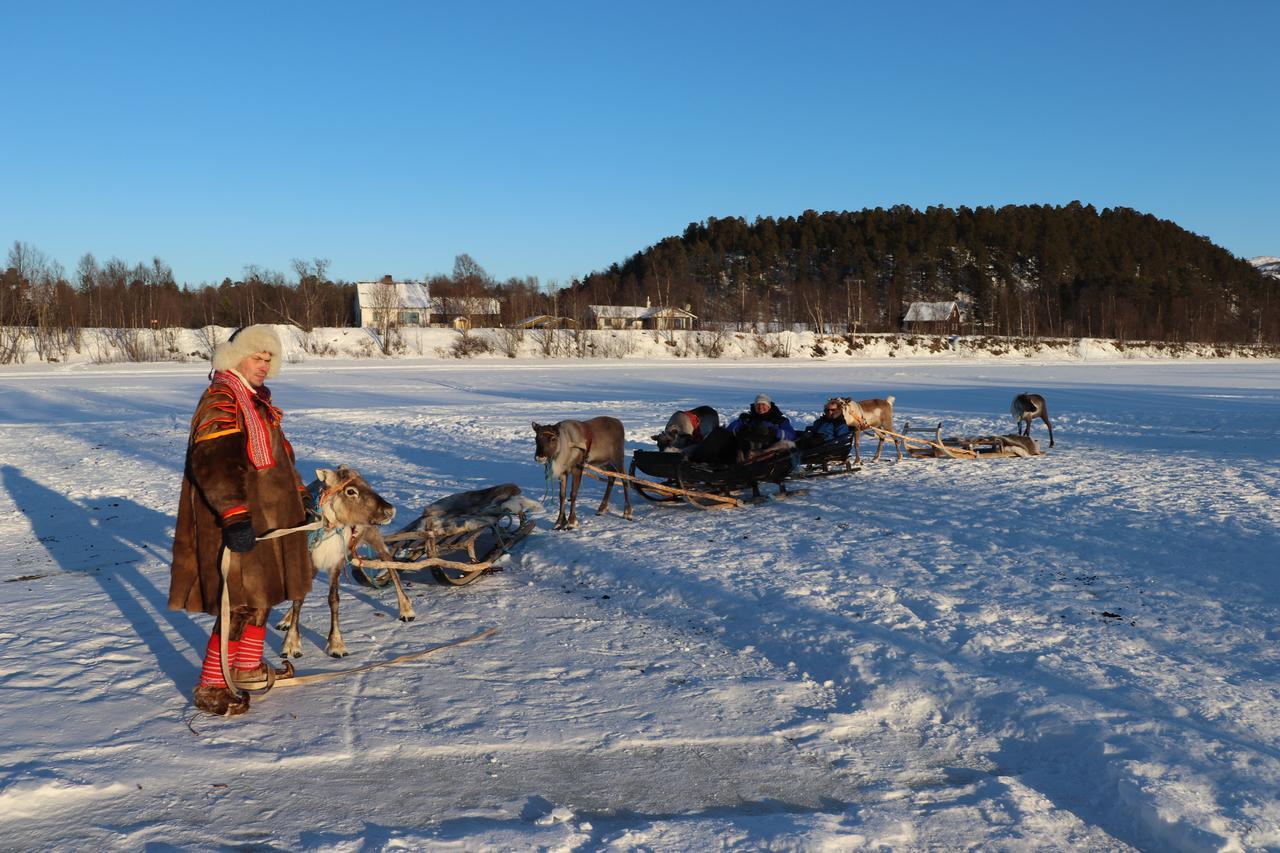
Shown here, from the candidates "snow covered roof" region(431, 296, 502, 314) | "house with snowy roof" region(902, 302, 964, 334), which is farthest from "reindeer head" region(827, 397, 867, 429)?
"house with snowy roof" region(902, 302, 964, 334)

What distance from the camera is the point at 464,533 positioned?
6.98 m

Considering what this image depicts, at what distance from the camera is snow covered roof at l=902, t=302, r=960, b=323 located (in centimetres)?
8854

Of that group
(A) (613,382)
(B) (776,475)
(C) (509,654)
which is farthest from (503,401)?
(C) (509,654)

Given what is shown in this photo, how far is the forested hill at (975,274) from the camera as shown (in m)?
88.9

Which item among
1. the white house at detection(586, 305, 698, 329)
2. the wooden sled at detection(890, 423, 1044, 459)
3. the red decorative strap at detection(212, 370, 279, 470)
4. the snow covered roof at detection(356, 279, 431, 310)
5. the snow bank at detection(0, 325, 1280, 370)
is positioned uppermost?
the snow covered roof at detection(356, 279, 431, 310)

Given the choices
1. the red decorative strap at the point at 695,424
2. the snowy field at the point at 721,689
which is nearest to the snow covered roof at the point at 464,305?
→ the red decorative strap at the point at 695,424

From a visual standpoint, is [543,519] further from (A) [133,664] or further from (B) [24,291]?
(B) [24,291]

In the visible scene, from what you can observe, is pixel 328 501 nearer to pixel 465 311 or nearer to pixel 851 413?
pixel 851 413

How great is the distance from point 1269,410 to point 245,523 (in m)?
24.0

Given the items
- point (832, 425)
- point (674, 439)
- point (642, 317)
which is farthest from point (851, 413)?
point (642, 317)

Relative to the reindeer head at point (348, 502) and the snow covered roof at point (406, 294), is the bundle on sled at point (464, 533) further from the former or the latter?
the snow covered roof at point (406, 294)

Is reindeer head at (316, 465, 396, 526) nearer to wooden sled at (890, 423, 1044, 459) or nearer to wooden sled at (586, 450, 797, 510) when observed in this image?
wooden sled at (586, 450, 797, 510)

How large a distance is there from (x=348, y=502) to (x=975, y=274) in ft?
401

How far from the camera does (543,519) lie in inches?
354
